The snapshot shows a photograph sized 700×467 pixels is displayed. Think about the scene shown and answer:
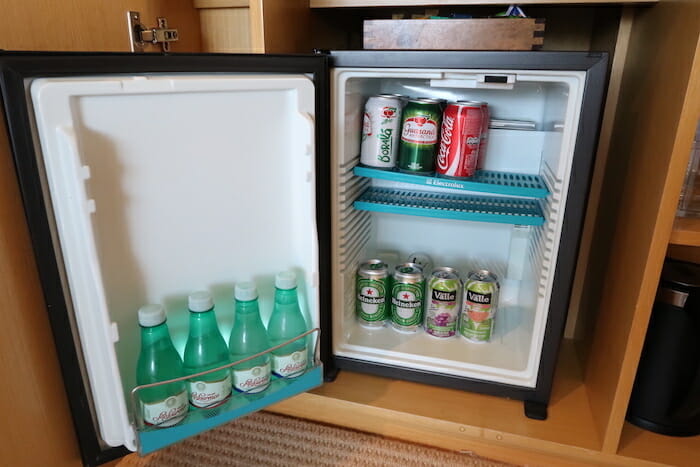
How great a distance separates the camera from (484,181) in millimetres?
1137

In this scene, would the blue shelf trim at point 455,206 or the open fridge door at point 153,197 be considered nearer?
the open fridge door at point 153,197

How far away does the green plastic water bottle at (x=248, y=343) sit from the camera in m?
0.86

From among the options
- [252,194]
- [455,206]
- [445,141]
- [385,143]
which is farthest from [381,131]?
[252,194]

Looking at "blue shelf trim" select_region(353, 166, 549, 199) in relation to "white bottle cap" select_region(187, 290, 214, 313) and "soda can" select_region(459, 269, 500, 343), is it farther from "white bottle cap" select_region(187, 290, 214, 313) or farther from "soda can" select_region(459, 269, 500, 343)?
"white bottle cap" select_region(187, 290, 214, 313)

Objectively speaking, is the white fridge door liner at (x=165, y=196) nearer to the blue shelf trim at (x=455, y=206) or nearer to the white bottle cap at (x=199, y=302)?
the white bottle cap at (x=199, y=302)

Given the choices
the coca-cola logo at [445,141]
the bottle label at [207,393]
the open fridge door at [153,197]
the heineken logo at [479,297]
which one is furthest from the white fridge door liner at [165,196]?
the heineken logo at [479,297]

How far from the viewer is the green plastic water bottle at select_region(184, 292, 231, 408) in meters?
0.81

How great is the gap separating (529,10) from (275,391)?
1.08m

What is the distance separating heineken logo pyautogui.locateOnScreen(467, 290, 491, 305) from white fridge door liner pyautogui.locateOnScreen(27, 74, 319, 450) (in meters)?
0.44

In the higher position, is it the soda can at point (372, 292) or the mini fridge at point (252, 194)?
the mini fridge at point (252, 194)

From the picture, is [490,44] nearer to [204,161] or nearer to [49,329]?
[204,161]

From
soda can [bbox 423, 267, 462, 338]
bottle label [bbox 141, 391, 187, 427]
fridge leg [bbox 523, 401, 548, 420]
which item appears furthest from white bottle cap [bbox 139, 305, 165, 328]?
fridge leg [bbox 523, 401, 548, 420]

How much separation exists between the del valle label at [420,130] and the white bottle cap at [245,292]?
48cm

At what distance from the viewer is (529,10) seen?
1.24 m
